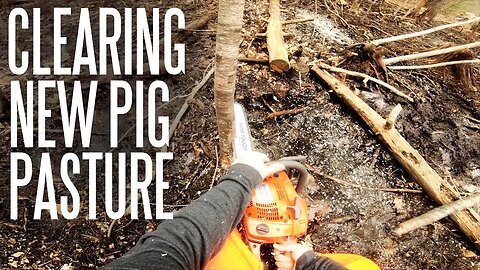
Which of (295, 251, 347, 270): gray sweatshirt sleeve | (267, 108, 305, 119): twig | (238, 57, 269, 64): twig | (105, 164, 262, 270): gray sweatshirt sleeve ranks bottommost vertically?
(267, 108, 305, 119): twig

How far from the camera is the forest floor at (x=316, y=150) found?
2.95 m

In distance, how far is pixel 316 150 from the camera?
12.1ft

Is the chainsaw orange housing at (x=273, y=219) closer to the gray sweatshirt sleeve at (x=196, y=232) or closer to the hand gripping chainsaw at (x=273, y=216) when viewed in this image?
the hand gripping chainsaw at (x=273, y=216)

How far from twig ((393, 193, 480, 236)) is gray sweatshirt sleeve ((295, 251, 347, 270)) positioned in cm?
132

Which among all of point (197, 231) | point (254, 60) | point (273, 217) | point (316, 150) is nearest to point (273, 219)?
point (273, 217)

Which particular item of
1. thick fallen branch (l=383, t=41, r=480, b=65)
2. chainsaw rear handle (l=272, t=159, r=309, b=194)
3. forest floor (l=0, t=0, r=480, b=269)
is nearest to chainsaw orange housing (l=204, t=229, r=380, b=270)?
chainsaw rear handle (l=272, t=159, r=309, b=194)

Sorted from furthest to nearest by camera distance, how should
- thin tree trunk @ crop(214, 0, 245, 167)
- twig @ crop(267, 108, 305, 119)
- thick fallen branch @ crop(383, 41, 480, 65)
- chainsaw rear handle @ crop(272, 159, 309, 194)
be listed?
thick fallen branch @ crop(383, 41, 480, 65) → twig @ crop(267, 108, 305, 119) → thin tree trunk @ crop(214, 0, 245, 167) → chainsaw rear handle @ crop(272, 159, 309, 194)

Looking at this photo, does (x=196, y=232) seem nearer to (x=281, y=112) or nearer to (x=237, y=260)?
(x=237, y=260)

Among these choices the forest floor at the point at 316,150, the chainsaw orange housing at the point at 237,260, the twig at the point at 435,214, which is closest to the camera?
the chainsaw orange housing at the point at 237,260

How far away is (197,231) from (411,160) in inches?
Result: 103

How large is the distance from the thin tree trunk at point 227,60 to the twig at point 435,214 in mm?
1391

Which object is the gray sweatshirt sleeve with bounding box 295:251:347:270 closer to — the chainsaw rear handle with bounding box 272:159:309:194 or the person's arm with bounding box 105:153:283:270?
the chainsaw rear handle with bounding box 272:159:309:194

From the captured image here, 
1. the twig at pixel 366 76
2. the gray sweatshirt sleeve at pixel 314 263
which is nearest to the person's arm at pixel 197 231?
the gray sweatshirt sleeve at pixel 314 263

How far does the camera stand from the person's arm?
1.32 metres
